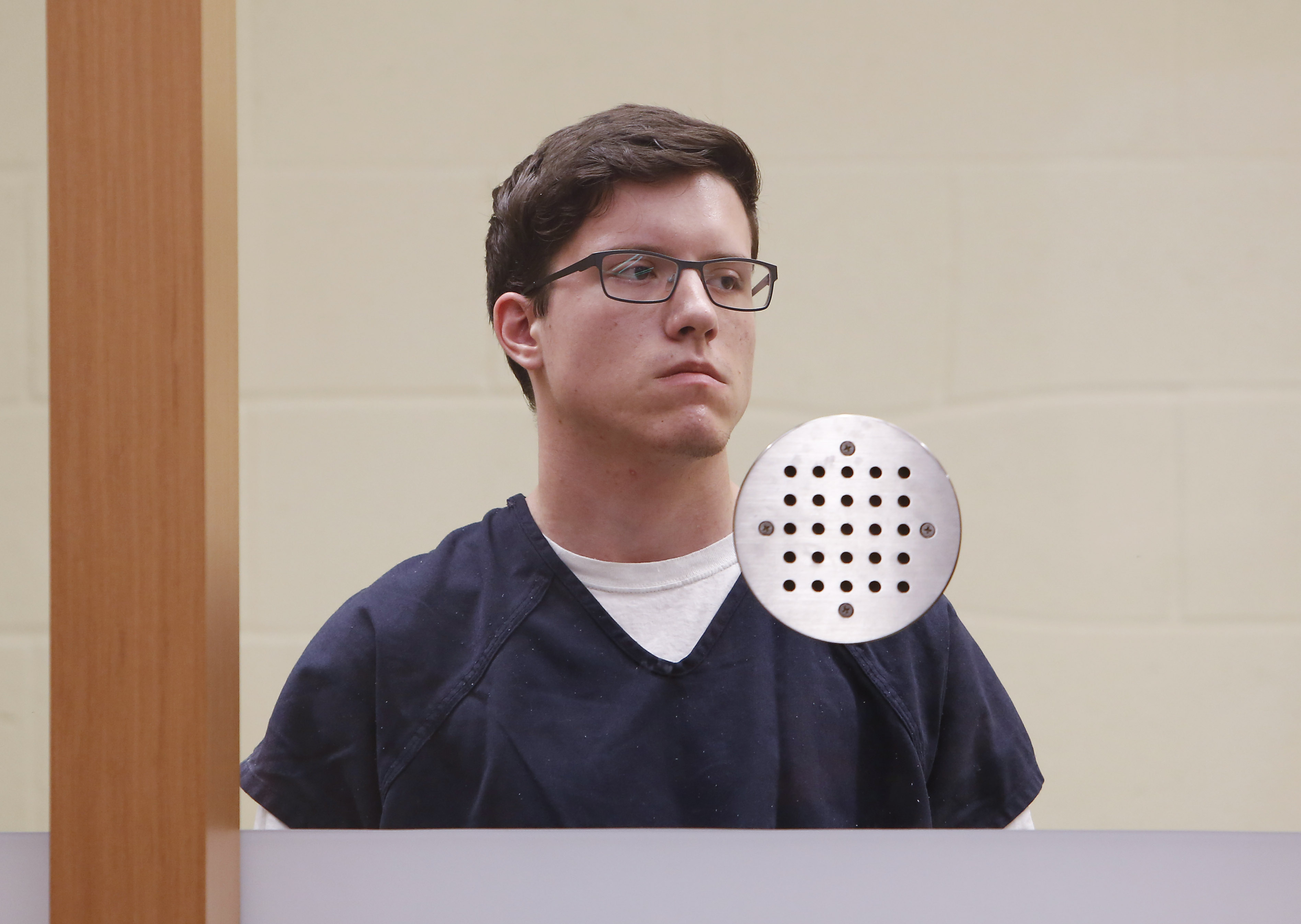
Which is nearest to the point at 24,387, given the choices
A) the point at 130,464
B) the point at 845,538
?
the point at 130,464

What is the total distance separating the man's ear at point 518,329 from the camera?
0.61 metres

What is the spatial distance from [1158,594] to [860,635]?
0.28 meters

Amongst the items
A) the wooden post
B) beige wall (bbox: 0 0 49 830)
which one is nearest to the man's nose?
the wooden post

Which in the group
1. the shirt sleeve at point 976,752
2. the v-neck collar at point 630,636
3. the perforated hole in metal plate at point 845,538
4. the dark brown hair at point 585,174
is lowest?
the shirt sleeve at point 976,752

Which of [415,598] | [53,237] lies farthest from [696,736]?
[53,237]

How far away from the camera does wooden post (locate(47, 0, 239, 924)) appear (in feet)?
1.41

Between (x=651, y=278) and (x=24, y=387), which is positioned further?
(x=24, y=387)

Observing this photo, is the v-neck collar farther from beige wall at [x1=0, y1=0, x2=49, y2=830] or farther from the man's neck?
beige wall at [x1=0, y1=0, x2=49, y2=830]

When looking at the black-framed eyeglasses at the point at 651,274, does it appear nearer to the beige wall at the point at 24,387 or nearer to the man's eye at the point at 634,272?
the man's eye at the point at 634,272

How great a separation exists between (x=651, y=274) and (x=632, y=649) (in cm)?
23

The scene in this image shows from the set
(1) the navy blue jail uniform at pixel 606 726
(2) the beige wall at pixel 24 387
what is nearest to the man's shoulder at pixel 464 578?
(1) the navy blue jail uniform at pixel 606 726

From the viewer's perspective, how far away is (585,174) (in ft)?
1.93

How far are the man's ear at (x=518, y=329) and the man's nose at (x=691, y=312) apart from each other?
101 mm

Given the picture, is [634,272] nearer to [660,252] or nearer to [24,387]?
[660,252]
